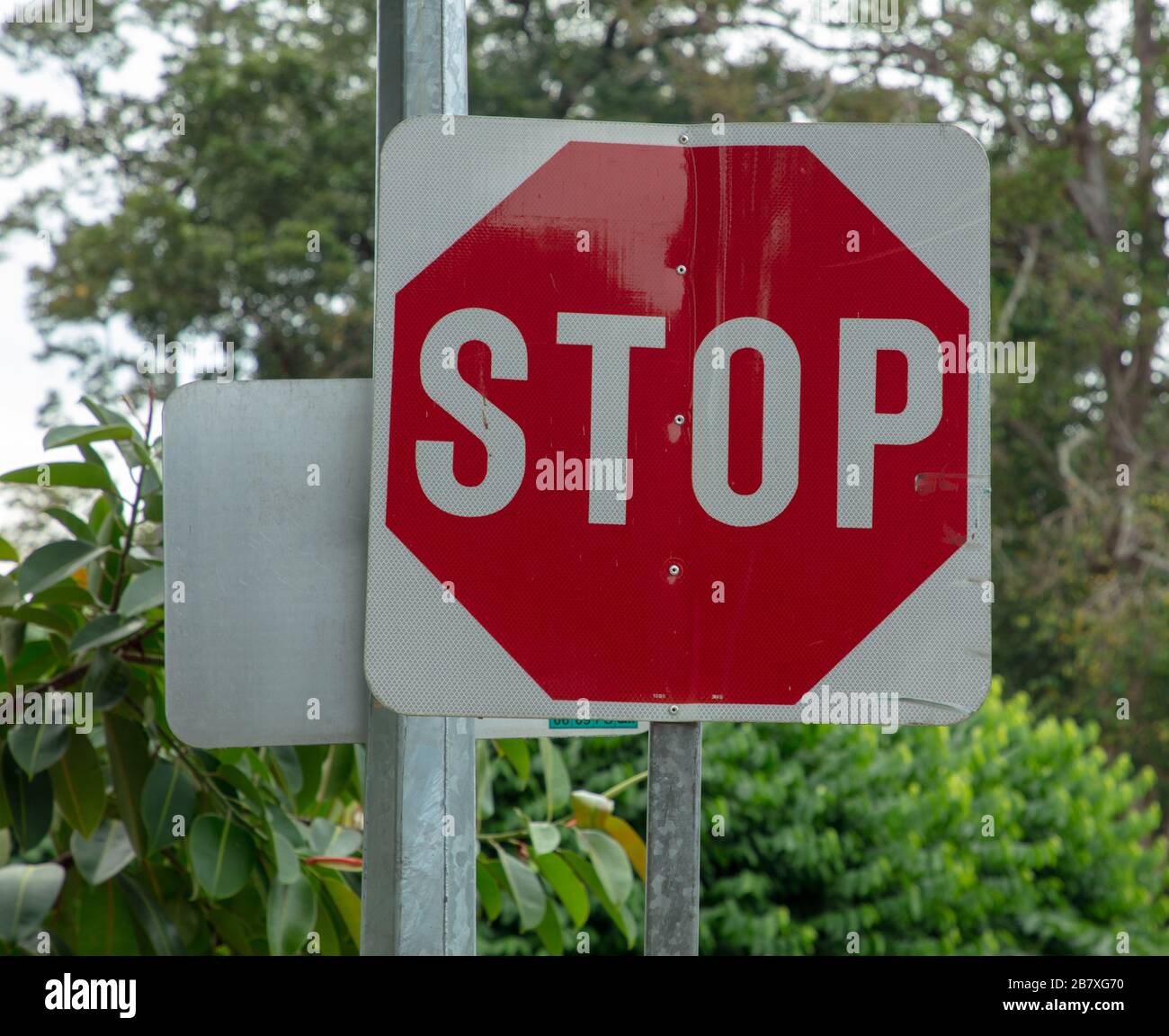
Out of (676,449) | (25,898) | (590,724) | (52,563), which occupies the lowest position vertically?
(25,898)

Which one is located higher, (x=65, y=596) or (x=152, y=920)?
(x=65, y=596)

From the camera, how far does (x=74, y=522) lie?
2.84 m

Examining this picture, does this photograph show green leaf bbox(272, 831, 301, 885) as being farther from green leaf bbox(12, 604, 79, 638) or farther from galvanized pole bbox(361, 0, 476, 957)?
galvanized pole bbox(361, 0, 476, 957)

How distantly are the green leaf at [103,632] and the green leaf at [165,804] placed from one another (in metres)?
0.30

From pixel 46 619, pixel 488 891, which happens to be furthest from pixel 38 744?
pixel 488 891

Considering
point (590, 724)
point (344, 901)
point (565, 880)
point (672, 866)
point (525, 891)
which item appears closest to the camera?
point (672, 866)

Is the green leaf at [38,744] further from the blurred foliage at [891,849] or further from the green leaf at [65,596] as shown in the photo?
the blurred foliage at [891,849]

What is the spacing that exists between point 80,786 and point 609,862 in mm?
1227

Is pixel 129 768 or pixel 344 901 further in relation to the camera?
pixel 344 901

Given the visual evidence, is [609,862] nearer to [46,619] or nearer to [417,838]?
[46,619]

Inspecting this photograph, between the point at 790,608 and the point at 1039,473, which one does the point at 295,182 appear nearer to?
the point at 1039,473

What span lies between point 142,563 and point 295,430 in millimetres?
1116

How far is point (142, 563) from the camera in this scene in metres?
2.77

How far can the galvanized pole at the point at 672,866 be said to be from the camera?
1460 millimetres
